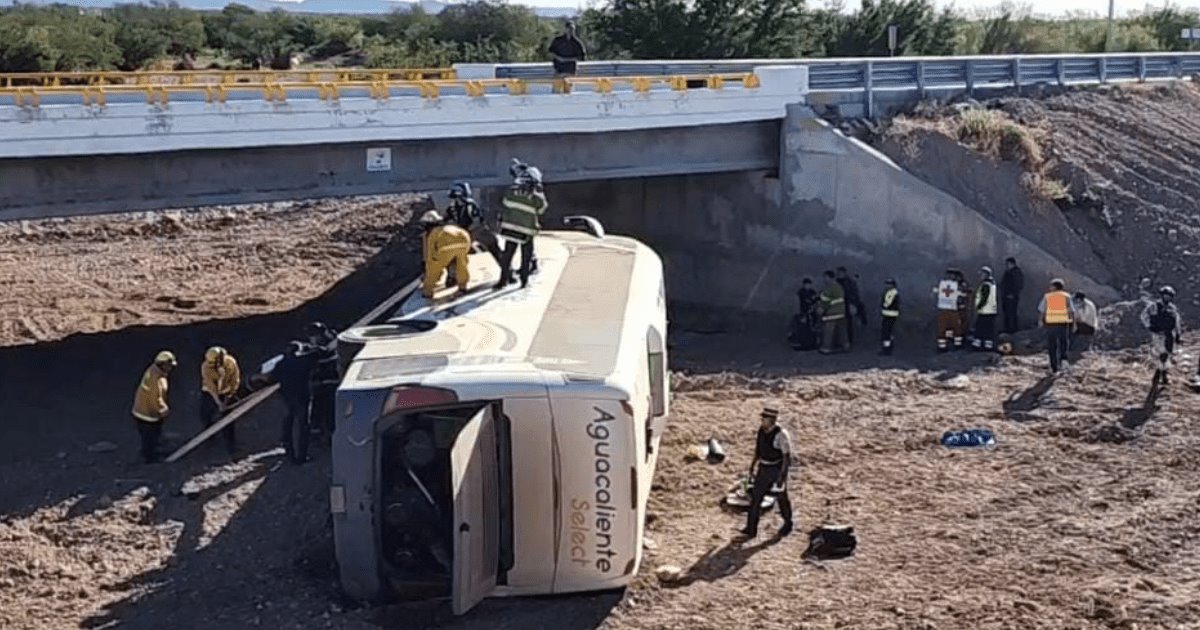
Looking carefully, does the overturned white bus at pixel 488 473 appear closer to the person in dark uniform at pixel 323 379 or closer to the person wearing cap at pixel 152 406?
the person in dark uniform at pixel 323 379

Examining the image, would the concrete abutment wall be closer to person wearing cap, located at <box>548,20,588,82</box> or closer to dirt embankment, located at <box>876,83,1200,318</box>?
dirt embankment, located at <box>876,83,1200,318</box>

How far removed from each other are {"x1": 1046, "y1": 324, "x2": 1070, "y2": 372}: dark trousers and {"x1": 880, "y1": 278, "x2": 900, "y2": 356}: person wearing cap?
97.7 inches

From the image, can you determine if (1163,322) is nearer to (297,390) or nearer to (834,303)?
(834,303)

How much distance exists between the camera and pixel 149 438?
1609cm

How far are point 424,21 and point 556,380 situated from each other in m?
69.3

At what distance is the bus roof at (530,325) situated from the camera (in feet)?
35.9

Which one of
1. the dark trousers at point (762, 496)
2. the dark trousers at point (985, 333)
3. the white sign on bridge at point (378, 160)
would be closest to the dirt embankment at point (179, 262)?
the white sign on bridge at point (378, 160)

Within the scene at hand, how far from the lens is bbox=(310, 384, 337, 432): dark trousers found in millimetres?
15664

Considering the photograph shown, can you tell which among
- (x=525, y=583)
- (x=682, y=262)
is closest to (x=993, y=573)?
(x=525, y=583)

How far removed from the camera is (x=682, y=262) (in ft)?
88.6

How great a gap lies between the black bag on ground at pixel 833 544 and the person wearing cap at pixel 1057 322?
8026 mm

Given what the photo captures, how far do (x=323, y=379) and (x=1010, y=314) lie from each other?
37.1ft

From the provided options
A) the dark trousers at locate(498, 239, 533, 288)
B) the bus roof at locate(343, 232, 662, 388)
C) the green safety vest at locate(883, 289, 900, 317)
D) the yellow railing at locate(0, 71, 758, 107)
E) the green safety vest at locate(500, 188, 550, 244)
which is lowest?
the green safety vest at locate(883, 289, 900, 317)

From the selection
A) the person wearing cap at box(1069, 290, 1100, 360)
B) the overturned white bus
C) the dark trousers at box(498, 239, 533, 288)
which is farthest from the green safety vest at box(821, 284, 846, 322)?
the overturned white bus
